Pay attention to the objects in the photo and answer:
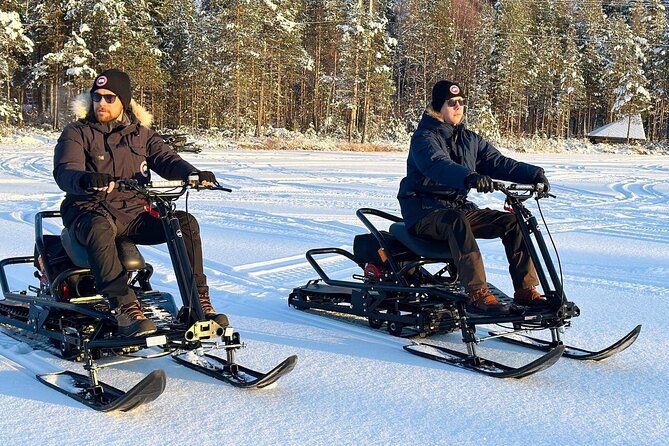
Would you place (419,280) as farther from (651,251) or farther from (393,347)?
(651,251)

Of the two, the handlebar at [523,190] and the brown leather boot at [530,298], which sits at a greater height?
the handlebar at [523,190]

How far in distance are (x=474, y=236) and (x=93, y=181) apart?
7.46 feet

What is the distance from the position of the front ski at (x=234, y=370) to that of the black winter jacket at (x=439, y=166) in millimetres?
1479

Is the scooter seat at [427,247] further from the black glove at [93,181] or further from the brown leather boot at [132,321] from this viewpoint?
the black glove at [93,181]

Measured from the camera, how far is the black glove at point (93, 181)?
11.9 feet

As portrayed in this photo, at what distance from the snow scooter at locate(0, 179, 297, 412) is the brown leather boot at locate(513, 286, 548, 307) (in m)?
1.52

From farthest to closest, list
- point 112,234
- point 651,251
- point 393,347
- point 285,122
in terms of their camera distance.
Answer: point 285,122 → point 651,251 → point 393,347 → point 112,234

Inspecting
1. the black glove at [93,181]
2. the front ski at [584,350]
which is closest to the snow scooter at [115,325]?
the black glove at [93,181]

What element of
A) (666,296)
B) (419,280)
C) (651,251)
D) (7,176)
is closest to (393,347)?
(419,280)

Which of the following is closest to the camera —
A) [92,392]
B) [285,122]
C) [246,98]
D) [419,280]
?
[92,392]

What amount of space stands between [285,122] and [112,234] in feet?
179

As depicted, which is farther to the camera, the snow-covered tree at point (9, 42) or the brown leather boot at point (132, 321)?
the snow-covered tree at point (9, 42)

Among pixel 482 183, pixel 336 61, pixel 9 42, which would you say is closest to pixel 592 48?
pixel 336 61

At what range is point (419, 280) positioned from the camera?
194 inches
